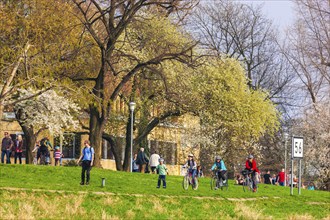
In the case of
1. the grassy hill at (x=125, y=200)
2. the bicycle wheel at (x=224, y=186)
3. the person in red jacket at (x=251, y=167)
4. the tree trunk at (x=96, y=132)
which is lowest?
the grassy hill at (x=125, y=200)

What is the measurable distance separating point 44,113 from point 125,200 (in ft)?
64.1

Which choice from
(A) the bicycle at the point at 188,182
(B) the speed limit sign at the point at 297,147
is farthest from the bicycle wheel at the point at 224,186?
(B) the speed limit sign at the point at 297,147

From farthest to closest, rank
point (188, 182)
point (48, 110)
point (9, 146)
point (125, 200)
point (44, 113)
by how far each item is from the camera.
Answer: point (44, 113), point (48, 110), point (9, 146), point (188, 182), point (125, 200)

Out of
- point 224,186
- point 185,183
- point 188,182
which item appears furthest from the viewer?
point 224,186

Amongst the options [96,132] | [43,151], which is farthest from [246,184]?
[43,151]

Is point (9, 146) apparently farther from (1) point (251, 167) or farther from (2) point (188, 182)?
(1) point (251, 167)

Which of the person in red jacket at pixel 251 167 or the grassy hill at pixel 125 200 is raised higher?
the person in red jacket at pixel 251 167

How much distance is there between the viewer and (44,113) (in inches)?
2176

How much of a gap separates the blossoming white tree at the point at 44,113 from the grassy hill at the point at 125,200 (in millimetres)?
7178

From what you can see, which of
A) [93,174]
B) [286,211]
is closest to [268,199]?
[286,211]

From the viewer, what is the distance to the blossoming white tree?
5438 cm

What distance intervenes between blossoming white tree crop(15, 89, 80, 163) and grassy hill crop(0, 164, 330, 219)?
718 cm

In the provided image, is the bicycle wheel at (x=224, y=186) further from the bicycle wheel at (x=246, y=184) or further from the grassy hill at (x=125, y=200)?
the bicycle wheel at (x=246, y=184)

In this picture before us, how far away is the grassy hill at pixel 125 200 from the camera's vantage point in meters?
32.9
